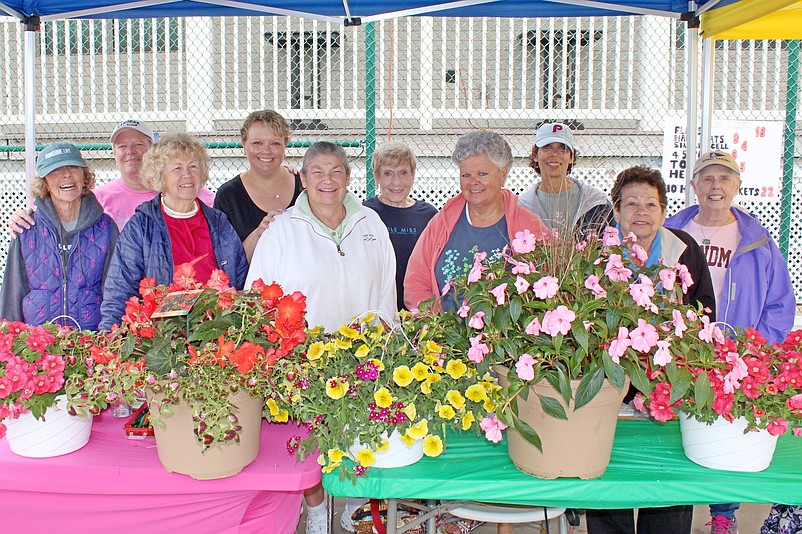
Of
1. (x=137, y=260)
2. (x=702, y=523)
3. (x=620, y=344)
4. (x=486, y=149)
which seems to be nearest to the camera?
(x=620, y=344)

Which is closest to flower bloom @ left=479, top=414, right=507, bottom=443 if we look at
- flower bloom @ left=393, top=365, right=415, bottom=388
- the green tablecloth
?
the green tablecloth

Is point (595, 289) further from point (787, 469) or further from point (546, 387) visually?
point (787, 469)

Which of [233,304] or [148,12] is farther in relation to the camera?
[148,12]

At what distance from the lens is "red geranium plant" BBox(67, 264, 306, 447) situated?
170 cm

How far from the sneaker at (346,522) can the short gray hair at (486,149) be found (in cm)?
166

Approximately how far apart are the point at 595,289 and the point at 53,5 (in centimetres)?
332

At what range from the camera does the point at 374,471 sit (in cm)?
183

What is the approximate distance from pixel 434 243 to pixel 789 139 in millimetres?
4862

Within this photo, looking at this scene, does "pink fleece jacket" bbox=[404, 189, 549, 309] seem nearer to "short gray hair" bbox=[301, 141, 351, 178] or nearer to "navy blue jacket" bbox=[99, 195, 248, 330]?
"short gray hair" bbox=[301, 141, 351, 178]

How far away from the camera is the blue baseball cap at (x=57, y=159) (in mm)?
2852

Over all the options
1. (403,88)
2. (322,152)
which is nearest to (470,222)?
(322,152)

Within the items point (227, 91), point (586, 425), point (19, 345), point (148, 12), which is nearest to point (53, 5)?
point (148, 12)

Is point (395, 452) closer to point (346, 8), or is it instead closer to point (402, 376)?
point (402, 376)

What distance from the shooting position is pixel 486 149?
9.09 ft
